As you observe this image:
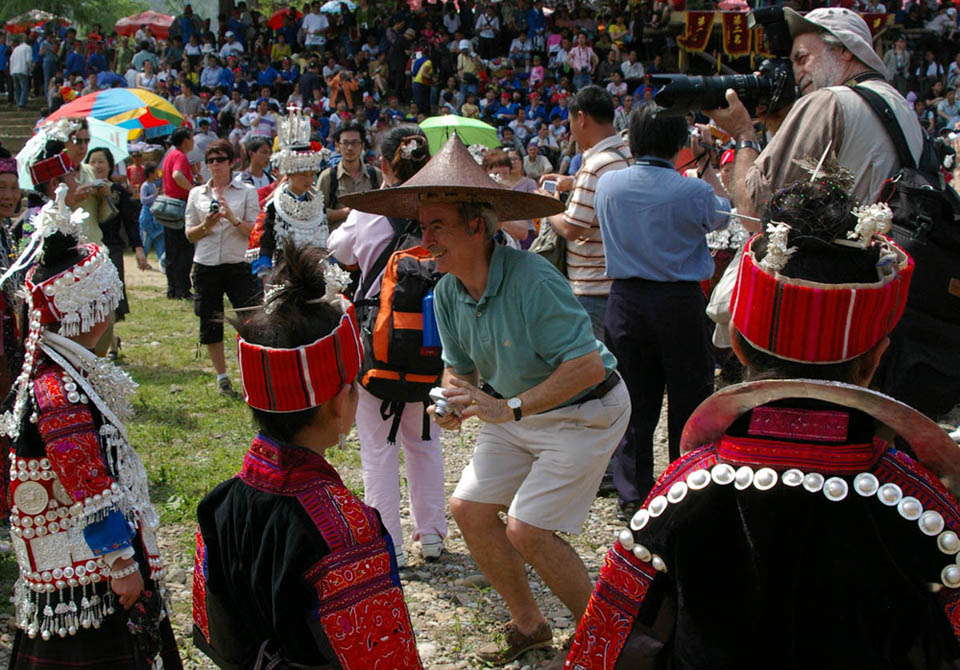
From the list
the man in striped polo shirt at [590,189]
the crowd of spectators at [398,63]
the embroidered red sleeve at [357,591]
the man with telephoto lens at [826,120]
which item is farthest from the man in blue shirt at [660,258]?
the crowd of spectators at [398,63]

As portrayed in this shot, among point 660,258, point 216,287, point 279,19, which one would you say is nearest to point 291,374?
point 660,258

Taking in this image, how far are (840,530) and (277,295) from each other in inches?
57.5

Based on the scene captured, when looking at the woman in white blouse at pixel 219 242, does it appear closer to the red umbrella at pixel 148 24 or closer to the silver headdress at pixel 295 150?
the silver headdress at pixel 295 150

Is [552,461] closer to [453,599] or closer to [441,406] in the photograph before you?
[441,406]

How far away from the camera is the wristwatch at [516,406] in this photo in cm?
311

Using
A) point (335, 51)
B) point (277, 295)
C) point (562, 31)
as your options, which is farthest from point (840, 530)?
point (335, 51)

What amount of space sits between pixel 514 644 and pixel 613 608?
193 centimetres

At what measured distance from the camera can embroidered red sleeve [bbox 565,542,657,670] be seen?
192cm

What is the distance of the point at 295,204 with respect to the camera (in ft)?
21.0

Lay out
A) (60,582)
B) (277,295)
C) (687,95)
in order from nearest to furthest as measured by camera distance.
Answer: (277,295) < (60,582) < (687,95)

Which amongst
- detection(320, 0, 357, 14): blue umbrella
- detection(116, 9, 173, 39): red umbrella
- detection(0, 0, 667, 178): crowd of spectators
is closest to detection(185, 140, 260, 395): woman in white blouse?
detection(0, 0, 667, 178): crowd of spectators

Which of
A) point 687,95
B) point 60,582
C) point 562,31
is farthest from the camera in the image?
point 562,31

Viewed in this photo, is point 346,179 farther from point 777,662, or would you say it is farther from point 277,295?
point 777,662

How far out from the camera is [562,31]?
982 inches
